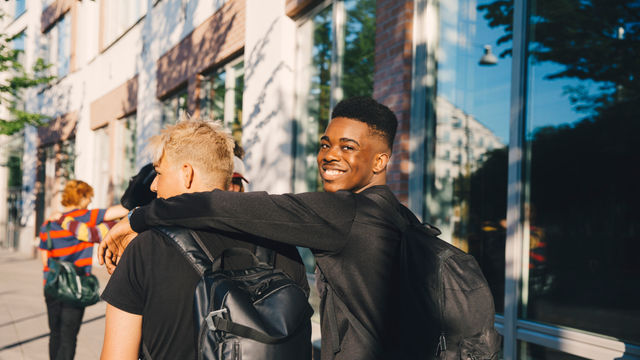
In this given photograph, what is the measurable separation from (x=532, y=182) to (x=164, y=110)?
8.76 m

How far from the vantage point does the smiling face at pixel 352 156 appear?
2.01 meters

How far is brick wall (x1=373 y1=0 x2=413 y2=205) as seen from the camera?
4.94m

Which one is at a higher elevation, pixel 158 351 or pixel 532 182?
pixel 532 182

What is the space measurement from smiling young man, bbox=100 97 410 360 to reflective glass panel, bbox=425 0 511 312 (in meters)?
2.76

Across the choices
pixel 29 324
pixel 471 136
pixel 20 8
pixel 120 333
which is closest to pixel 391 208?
pixel 120 333

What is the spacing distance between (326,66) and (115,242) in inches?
193

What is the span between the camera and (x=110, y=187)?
1316 centimetres

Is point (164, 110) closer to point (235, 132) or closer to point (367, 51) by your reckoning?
point (235, 132)

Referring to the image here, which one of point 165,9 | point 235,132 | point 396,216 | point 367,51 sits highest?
point 165,9

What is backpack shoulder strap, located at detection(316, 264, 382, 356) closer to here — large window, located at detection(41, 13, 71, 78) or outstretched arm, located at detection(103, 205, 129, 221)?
outstretched arm, located at detection(103, 205, 129, 221)

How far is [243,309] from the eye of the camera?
5.04 feet

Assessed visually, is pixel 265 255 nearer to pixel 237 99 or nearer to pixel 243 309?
pixel 243 309

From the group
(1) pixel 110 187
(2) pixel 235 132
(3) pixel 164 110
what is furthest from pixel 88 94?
(2) pixel 235 132

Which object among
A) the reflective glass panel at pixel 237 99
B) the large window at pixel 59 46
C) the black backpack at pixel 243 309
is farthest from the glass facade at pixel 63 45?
the black backpack at pixel 243 309
